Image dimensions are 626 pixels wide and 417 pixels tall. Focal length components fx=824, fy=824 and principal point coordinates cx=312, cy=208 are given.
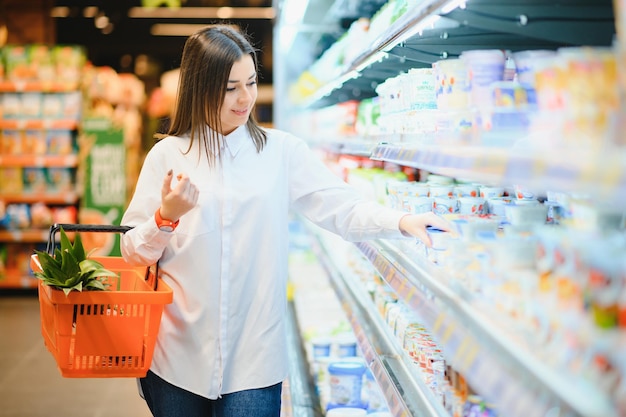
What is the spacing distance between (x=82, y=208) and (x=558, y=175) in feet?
24.6

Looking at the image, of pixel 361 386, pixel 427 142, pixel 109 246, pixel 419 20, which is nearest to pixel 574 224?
pixel 427 142

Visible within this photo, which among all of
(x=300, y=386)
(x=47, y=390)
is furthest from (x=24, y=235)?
(x=300, y=386)

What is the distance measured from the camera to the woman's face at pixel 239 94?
237 centimetres

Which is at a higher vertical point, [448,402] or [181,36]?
[181,36]

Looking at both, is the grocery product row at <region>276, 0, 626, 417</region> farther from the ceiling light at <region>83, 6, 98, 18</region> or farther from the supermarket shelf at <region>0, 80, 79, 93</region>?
the ceiling light at <region>83, 6, 98, 18</region>

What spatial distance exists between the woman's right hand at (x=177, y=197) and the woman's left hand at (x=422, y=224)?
1.84 ft

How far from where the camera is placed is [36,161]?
7812 millimetres

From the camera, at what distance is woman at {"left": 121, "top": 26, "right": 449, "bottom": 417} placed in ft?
7.77

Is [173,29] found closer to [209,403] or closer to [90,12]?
[90,12]

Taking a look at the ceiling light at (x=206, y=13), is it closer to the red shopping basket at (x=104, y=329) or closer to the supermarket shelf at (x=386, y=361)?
the supermarket shelf at (x=386, y=361)

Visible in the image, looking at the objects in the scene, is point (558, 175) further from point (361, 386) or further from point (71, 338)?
point (361, 386)

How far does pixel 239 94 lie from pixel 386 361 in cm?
93

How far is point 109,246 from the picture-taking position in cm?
809

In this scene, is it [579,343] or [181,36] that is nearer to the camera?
[579,343]
